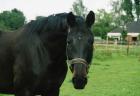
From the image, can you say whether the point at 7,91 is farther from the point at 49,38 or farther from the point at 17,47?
the point at 49,38

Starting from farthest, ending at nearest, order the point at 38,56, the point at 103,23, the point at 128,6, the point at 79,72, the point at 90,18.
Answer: the point at 128,6, the point at 103,23, the point at 38,56, the point at 90,18, the point at 79,72

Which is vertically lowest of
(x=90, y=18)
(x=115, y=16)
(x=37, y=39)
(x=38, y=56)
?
(x=115, y=16)

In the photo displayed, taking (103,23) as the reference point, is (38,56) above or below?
above

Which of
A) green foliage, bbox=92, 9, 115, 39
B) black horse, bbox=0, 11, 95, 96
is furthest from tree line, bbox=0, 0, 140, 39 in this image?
black horse, bbox=0, 11, 95, 96

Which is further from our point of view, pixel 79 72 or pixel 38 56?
pixel 38 56

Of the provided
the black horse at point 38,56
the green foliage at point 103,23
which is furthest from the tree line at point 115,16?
the black horse at point 38,56

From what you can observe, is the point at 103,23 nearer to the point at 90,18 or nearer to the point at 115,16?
the point at 115,16

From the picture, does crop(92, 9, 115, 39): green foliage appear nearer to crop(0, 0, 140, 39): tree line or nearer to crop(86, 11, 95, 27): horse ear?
crop(0, 0, 140, 39): tree line

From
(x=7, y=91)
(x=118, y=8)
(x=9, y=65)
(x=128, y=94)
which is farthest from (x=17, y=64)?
(x=118, y=8)

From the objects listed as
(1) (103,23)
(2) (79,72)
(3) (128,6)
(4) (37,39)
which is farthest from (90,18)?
(3) (128,6)

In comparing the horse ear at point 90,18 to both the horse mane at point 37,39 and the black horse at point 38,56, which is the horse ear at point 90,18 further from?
the horse mane at point 37,39

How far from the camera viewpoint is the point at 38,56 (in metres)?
5.95

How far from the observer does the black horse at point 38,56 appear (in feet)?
18.9

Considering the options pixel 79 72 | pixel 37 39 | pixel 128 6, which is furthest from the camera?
pixel 128 6
